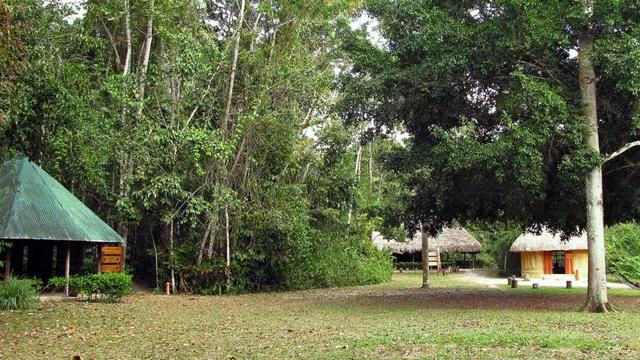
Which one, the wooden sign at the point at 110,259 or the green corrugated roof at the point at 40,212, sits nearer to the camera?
the green corrugated roof at the point at 40,212

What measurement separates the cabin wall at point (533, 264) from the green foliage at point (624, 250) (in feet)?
17.6

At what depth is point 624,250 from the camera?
28516 mm

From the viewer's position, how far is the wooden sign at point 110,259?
1834 centimetres

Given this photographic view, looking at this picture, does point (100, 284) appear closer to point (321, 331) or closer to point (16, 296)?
point (16, 296)

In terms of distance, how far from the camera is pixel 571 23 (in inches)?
537

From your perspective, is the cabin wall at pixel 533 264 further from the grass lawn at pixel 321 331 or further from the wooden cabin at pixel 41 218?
the wooden cabin at pixel 41 218

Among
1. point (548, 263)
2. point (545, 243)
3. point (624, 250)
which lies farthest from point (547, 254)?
point (624, 250)

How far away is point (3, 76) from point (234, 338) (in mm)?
5287

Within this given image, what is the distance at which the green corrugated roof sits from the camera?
15.8 metres

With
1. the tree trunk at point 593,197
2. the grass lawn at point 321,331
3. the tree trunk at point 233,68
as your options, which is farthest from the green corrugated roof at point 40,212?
the tree trunk at point 593,197

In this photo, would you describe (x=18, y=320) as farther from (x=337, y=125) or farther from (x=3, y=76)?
(x=337, y=125)

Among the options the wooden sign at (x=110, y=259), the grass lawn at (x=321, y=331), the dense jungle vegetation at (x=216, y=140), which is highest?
the dense jungle vegetation at (x=216, y=140)

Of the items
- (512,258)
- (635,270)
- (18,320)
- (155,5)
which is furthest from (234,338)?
(512,258)

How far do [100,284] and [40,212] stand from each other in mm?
2736
